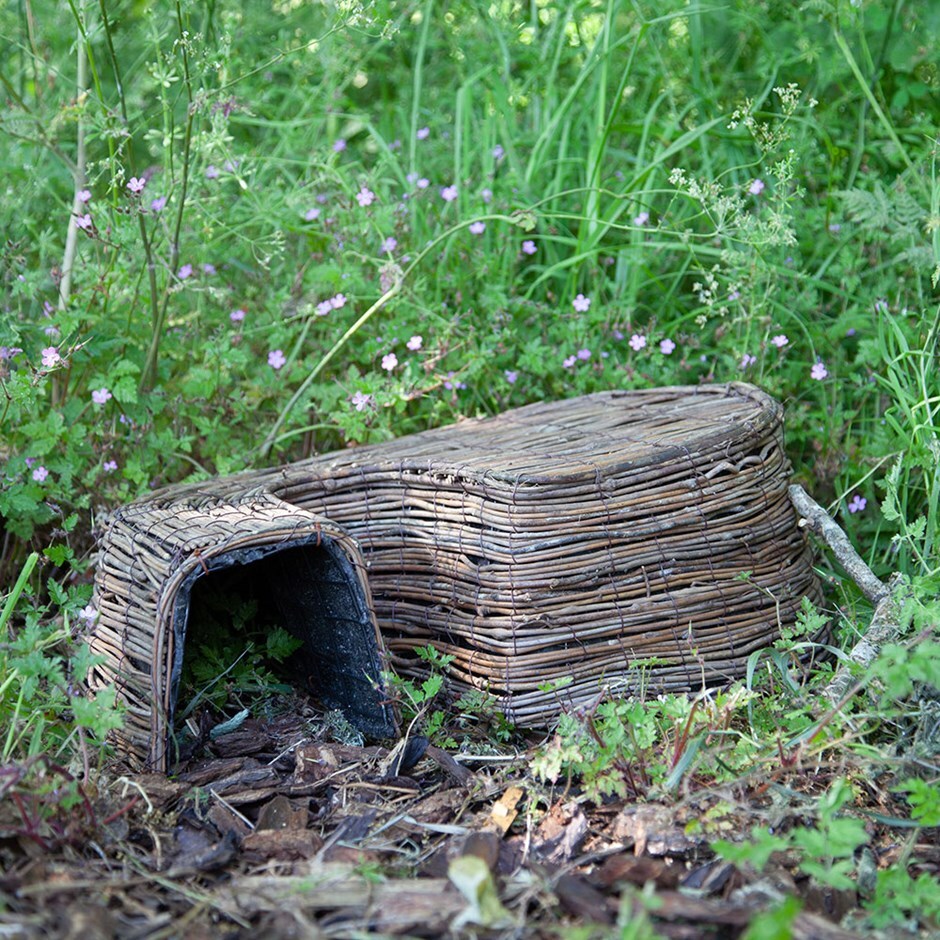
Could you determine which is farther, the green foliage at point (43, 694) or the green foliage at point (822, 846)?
the green foliage at point (43, 694)

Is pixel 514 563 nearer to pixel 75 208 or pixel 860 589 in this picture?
pixel 860 589

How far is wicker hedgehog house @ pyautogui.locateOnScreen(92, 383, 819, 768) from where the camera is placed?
208 centimetres

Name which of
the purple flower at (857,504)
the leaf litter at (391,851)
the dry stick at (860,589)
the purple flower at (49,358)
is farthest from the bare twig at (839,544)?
the purple flower at (49,358)

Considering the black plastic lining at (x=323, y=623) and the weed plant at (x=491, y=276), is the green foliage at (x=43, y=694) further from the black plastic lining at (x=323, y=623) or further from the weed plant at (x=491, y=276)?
the black plastic lining at (x=323, y=623)

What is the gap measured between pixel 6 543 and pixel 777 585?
1.78 meters

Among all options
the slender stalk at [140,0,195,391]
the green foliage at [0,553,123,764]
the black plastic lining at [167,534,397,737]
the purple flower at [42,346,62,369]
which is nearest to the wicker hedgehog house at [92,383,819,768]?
the black plastic lining at [167,534,397,737]

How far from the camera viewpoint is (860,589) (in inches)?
96.3

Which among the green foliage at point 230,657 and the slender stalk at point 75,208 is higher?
the slender stalk at point 75,208

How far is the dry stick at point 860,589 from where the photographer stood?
202 cm

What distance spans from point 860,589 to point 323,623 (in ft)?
3.89

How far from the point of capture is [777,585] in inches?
92.0

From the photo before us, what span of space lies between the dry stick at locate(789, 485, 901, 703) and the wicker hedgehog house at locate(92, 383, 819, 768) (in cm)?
6

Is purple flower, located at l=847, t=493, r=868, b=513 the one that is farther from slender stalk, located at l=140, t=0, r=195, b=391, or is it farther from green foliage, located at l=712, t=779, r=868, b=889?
slender stalk, located at l=140, t=0, r=195, b=391

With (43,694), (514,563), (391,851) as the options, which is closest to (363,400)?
(514,563)
